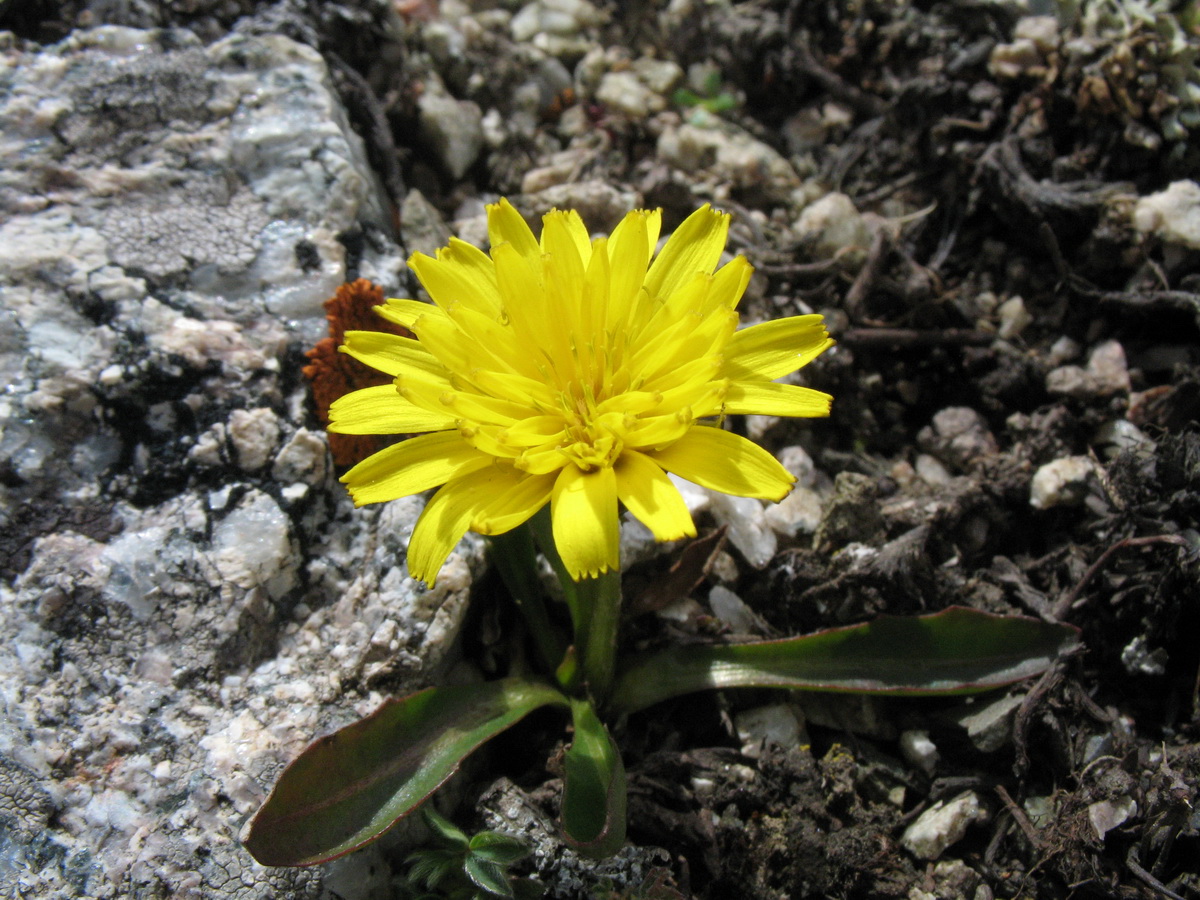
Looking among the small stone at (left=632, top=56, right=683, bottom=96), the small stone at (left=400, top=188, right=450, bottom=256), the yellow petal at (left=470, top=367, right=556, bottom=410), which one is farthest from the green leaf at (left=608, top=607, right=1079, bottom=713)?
the small stone at (left=632, top=56, right=683, bottom=96)

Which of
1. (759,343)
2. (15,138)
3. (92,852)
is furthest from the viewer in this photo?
(15,138)

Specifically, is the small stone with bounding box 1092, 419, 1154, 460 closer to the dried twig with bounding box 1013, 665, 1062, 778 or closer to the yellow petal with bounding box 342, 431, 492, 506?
the dried twig with bounding box 1013, 665, 1062, 778

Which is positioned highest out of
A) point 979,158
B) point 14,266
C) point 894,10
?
point 894,10

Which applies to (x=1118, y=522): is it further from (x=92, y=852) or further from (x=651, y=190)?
(x=92, y=852)

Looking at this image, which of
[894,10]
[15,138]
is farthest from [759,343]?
[894,10]

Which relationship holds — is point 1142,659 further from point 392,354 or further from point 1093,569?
point 392,354

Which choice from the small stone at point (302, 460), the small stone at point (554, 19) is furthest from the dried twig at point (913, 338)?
the small stone at point (554, 19)
